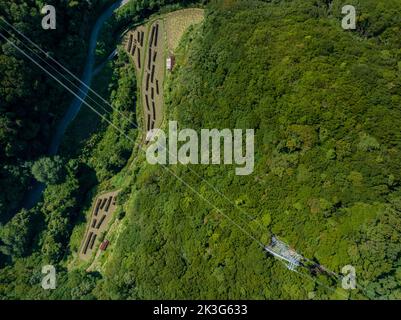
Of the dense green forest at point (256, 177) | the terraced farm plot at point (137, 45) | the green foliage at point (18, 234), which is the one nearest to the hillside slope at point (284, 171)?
the dense green forest at point (256, 177)

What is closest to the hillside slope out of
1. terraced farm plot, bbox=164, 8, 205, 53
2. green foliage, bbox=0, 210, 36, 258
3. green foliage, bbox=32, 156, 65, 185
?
terraced farm plot, bbox=164, 8, 205, 53

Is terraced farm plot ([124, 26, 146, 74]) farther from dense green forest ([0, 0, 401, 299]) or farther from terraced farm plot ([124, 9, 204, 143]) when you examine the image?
dense green forest ([0, 0, 401, 299])

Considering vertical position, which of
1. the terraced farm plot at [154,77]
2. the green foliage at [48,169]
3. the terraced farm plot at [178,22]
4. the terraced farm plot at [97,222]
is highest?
the terraced farm plot at [178,22]

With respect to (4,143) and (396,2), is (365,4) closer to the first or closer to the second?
(396,2)

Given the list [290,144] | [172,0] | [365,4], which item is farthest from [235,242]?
[172,0]

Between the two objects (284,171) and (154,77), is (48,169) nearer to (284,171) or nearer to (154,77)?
(154,77)

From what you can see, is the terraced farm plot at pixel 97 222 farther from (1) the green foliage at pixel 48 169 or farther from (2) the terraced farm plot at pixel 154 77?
(2) the terraced farm plot at pixel 154 77
